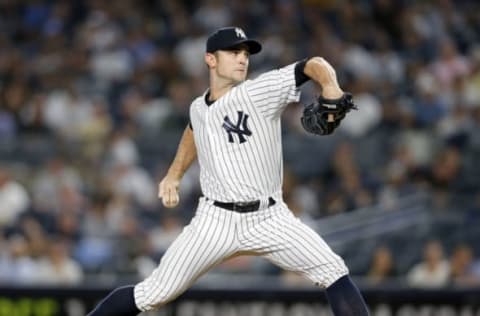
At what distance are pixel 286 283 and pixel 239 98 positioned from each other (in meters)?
3.90

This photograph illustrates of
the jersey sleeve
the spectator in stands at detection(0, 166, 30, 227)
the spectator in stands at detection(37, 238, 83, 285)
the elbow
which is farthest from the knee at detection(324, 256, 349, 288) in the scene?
the spectator in stands at detection(0, 166, 30, 227)

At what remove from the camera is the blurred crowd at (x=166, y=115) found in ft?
34.7

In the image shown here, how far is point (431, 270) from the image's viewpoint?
31.3 ft

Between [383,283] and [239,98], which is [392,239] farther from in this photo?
[239,98]

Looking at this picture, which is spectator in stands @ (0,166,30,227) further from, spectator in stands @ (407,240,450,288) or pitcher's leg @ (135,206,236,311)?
pitcher's leg @ (135,206,236,311)

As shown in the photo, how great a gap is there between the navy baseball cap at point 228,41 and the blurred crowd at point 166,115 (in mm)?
4326

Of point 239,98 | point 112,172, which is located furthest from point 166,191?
point 112,172

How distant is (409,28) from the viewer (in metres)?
12.8

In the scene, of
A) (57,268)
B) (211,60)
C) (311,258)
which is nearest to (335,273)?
(311,258)

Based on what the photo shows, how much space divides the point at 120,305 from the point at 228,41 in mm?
1378

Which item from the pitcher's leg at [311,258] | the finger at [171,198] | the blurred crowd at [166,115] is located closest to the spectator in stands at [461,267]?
the blurred crowd at [166,115]

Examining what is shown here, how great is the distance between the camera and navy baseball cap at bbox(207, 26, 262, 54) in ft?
18.9

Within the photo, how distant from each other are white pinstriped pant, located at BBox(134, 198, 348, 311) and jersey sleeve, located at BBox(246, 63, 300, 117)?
Answer: 0.50m

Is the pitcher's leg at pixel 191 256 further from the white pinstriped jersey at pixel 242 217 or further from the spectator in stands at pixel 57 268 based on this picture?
the spectator in stands at pixel 57 268
